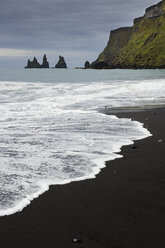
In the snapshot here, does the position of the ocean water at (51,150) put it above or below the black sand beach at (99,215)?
above

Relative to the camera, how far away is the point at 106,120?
13.1 meters

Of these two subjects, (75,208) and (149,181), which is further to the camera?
(149,181)

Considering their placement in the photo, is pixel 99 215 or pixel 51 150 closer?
pixel 99 215

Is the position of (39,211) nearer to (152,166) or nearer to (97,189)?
(97,189)

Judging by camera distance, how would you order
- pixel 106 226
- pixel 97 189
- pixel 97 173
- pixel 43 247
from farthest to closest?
pixel 97 173 → pixel 97 189 → pixel 106 226 → pixel 43 247

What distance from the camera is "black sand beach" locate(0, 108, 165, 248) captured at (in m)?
3.82

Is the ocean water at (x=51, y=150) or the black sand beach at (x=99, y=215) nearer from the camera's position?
the black sand beach at (x=99, y=215)

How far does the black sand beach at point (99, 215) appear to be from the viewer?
12.5ft

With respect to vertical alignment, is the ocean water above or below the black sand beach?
above

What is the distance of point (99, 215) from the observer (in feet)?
14.5

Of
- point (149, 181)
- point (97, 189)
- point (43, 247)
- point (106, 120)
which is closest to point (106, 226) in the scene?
point (43, 247)

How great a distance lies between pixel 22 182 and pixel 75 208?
142cm

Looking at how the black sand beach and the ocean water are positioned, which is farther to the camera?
the ocean water

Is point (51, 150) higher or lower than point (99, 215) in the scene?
higher
